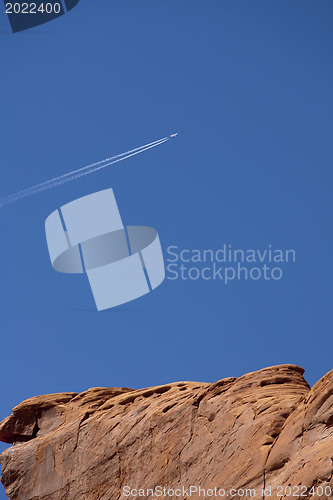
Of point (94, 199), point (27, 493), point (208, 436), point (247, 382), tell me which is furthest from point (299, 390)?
point (94, 199)

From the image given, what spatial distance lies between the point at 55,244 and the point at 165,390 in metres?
3.25

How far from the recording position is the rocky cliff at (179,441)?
5258mm

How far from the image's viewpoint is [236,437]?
19.8ft

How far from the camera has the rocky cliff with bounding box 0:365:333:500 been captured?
5258 millimetres

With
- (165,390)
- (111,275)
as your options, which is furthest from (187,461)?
(111,275)

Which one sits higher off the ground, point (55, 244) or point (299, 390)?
point (55, 244)

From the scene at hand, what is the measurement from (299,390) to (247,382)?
533 millimetres

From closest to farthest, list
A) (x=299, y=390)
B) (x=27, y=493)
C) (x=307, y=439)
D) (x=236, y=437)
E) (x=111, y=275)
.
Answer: (x=307, y=439), (x=236, y=437), (x=299, y=390), (x=27, y=493), (x=111, y=275)

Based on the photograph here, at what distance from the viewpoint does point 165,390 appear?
293 inches

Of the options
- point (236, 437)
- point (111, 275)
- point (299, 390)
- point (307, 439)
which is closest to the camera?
point (307, 439)

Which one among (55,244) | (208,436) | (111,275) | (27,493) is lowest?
(27,493)

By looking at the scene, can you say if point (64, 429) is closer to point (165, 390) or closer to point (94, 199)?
point (165, 390)

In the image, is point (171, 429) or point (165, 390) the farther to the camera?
point (165, 390)

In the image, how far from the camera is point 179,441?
6.54m
